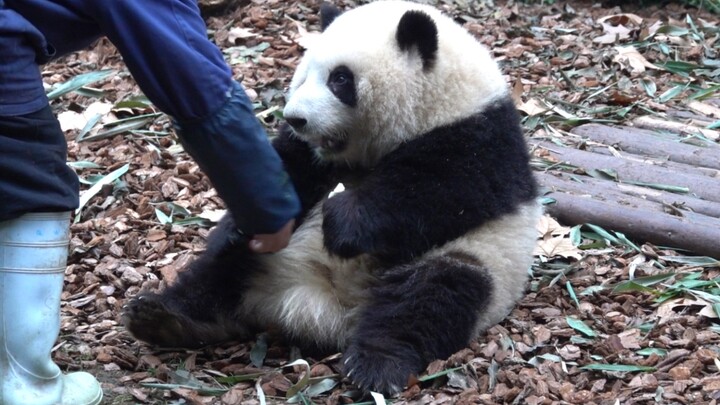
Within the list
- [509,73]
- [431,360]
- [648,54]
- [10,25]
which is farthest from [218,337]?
[648,54]

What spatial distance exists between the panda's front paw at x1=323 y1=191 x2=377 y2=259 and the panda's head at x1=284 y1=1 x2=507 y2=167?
1.30ft

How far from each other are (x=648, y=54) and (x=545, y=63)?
2.66 ft

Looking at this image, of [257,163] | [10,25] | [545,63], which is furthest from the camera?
[545,63]

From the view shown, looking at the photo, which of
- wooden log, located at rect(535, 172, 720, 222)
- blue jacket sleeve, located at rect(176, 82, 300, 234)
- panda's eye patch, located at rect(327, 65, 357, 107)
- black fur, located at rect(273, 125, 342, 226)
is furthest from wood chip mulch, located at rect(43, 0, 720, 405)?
panda's eye patch, located at rect(327, 65, 357, 107)

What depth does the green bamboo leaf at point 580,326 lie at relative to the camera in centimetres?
425

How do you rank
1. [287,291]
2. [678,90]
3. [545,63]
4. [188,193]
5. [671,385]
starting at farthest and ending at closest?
1. [545,63]
2. [678,90]
3. [188,193]
4. [287,291]
5. [671,385]

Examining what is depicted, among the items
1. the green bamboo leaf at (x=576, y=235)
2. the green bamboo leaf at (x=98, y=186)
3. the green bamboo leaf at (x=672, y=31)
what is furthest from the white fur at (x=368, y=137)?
the green bamboo leaf at (x=672, y=31)

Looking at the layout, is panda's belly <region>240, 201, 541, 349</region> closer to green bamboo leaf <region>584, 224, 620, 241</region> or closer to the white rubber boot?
green bamboo leaf <region>584, 224, 620, 241</region>

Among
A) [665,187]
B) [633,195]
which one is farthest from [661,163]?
[633,195]

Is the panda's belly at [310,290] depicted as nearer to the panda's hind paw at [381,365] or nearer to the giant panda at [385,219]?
the giant panda at [385,219]

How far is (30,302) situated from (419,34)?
2.02 meters

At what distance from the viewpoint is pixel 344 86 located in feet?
14.6

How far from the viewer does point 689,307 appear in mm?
4473

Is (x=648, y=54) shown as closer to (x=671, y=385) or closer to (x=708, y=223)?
(x=708, y=223)
